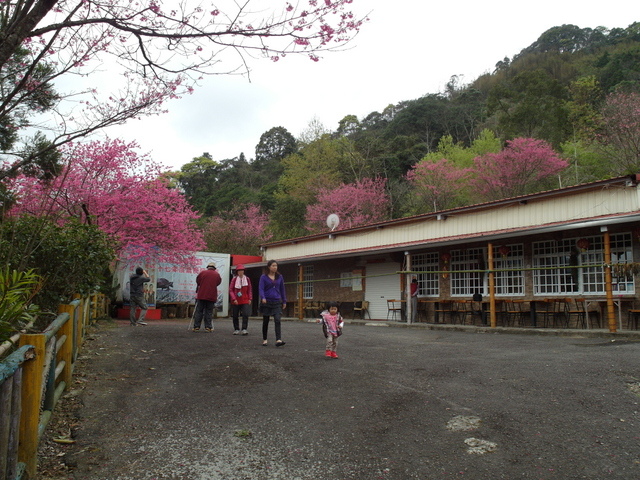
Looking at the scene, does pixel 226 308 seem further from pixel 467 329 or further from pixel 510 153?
pixel 510 153

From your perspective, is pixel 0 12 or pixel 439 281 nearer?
pixel 0 12

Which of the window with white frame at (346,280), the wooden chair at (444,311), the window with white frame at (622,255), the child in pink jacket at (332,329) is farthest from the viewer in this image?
the window with white frame at (346,280)

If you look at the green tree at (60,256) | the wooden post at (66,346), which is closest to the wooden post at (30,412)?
the wooden post at (66,346)

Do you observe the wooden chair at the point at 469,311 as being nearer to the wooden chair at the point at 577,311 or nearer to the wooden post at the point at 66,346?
the wooden chair at the point at 577,311

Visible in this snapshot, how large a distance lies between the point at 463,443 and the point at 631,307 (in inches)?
439

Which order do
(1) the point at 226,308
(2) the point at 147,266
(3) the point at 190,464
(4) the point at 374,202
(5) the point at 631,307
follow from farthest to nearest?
(4) the point at 374,202 < (1) the point at 226,308 < (2) the point at 147,266 < (5) the point at 631,307 < (3) the point at 190,464

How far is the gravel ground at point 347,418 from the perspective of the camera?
3717 millimetres

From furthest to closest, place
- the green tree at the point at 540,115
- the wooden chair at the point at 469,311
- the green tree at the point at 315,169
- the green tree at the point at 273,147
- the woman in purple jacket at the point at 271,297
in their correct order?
the green tree at the point at 273,147
the green tree at the point at 315,169
the green tree at the point at 540,115
the wooden chair at the point at 469,311
the woman in purple jacket at the point at 271,297

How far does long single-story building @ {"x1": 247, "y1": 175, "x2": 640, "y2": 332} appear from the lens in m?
13.1

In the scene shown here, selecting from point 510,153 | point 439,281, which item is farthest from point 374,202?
point 439,281

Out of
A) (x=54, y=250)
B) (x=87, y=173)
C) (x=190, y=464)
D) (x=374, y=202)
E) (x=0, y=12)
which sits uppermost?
(x=374, y=202)

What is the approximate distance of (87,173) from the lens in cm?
1731

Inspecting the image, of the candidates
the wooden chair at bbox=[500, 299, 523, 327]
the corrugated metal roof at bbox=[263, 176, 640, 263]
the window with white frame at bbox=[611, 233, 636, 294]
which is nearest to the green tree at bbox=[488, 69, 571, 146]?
the corrugated metal roof at bbox=[263, 176, 640, 263]

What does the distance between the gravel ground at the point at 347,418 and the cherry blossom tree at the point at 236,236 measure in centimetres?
2626
